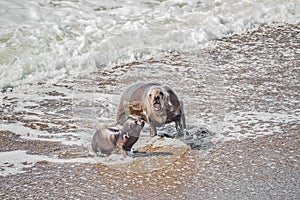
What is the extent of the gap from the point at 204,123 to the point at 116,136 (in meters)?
0.88

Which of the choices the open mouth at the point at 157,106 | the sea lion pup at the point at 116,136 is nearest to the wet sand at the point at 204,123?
the sea lion pup at the point at 116,136

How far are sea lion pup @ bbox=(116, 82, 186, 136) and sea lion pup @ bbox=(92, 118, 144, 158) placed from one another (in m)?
0.14

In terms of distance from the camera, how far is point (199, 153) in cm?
391

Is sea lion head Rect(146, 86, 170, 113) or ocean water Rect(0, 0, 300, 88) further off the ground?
ocean water Rect(0, 0, 300, 88)

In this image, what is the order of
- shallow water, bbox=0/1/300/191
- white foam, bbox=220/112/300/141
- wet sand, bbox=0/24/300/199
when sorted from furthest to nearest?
1. shallow water, bbox=0/1/300/191
2. white foam, bbox=220/112/300/141
3. wet sand, bbox=0/24/300/199

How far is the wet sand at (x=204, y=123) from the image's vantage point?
3475 millimetres

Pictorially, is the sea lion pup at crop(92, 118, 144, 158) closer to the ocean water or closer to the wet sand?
the wet sand

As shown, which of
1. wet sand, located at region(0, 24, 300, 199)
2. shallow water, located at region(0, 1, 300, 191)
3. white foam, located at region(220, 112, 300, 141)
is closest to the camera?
wet sand, located at region(0, 24, 300, 199)

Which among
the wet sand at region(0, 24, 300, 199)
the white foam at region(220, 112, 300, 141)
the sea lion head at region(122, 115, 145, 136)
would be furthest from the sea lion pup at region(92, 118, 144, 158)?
the white foam at region(220, 112, 300, 141)

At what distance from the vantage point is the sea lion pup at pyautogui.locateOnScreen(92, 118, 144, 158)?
368 cm

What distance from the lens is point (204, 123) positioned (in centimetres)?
436

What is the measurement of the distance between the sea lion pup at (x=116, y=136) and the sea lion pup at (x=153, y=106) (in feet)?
0.45

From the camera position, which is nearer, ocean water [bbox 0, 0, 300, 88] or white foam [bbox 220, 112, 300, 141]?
white foam [bbox 220, 112, 300, 141]

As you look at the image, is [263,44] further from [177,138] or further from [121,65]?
[177,138]
